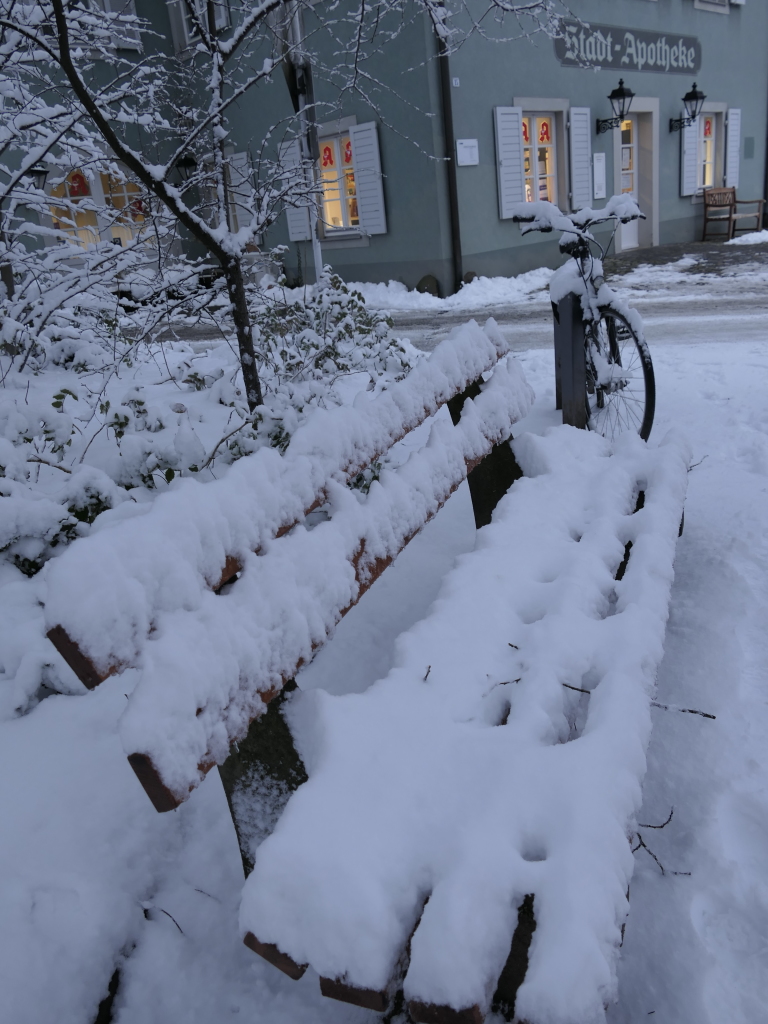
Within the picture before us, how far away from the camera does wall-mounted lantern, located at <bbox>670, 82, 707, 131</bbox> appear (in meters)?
14.7

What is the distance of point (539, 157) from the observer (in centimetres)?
1283

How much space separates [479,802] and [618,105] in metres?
14.6

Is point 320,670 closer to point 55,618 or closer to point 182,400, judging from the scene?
point 55,618

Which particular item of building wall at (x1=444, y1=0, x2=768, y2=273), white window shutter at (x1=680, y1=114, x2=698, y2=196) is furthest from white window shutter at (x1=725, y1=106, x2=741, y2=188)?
white window shutter at (x1=680, y1=114, x2=698, y2=196)

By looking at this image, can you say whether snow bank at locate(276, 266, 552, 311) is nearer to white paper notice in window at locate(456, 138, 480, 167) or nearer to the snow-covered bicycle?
white paper notice in window at locate(456, 138, 480, 167)

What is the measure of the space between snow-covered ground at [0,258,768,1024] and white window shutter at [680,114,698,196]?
15.5 m

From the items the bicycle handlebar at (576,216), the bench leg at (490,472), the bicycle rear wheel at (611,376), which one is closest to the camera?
the bench leg at (490,472)

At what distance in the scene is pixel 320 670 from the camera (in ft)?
7.30

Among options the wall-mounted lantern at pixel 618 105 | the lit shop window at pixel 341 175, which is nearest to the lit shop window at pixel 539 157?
the wall-mounted lantern at pixel 618 105

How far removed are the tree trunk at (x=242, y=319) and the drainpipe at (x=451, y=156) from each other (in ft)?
26.3

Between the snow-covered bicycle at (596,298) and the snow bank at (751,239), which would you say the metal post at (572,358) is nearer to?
the snow-covered bicycle at (596,298)

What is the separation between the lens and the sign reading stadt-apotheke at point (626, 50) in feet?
41.1

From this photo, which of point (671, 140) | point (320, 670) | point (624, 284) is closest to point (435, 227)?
point (624, 284)

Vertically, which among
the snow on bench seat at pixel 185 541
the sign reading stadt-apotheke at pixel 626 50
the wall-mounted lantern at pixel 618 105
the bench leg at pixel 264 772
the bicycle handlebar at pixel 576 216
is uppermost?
the sign reading stadt-apotheke at pixel 626 50
